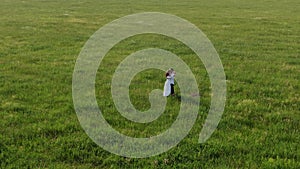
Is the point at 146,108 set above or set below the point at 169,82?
below

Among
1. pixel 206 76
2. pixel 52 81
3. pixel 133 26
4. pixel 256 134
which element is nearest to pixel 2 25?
pixel 133 26

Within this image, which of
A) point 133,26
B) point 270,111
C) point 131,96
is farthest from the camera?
point 133,26

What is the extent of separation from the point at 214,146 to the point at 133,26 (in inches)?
897

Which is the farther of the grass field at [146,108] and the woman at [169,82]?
the woman at [169,82]

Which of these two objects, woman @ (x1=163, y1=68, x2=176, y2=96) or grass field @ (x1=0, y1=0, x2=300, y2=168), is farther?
woman @ (x1=163, y1=68, x2=176, y2=96)

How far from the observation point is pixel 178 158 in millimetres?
7777

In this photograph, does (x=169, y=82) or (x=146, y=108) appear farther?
(x=169, y=82)

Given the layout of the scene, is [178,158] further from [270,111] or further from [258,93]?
[258,93]

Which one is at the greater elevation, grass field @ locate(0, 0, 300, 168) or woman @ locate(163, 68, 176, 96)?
woman @ locate(163, 68, 176, 96)

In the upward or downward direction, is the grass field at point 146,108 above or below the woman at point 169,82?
below

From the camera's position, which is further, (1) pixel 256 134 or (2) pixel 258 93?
(2) pixel 258 93

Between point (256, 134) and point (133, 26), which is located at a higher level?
point (133, 26)

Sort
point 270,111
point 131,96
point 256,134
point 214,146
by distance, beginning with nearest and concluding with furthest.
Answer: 1. point 214,146
2. point 256,134
3. point 270,111
4. point 131,96

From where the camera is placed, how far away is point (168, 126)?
30.3 feet
